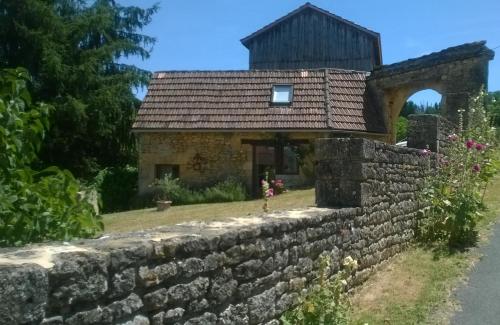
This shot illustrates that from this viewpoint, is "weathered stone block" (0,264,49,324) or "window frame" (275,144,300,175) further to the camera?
"window frame" (275,144,300,175)

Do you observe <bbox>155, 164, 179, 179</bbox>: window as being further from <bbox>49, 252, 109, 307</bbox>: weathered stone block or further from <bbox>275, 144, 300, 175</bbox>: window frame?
<bbox>49, 252, 109, 307</bbox>: weathered stone block

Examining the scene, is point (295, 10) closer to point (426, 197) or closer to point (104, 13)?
point (104, 13)

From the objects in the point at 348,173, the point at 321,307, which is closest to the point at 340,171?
the point at 348,173

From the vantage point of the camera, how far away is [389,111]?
21031 mm

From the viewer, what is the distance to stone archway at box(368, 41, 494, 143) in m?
17.6

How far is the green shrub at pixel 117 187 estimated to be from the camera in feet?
71.1

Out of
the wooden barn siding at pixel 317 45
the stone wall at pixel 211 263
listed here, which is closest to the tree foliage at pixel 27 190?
the stone wall at pixel 211 263

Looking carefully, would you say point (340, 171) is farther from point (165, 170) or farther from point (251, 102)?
point (165, 170)

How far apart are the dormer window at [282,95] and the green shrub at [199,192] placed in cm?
357

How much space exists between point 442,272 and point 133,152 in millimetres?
21825

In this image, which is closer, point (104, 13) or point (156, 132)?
point (156, 132)

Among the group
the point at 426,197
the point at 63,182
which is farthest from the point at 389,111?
the point at 63,182

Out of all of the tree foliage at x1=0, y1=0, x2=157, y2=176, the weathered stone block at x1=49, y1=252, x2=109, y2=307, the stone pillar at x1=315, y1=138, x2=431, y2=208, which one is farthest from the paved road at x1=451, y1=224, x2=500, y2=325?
the tree foliage at x1=0, y1=0, x2=157, y2=176

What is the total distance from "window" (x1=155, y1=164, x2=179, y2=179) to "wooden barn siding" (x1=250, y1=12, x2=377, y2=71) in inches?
410
